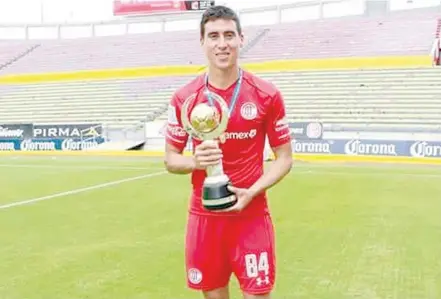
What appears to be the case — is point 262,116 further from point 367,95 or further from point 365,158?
point 367,95

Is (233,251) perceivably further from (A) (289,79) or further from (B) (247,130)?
(A) (289,79)

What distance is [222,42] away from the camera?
3109 mm

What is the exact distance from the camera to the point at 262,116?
3.24 meters

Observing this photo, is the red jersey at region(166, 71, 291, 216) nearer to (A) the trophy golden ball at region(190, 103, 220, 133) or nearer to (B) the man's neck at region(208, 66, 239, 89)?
(B) the man's neck at region(208, 66, 239, 89)

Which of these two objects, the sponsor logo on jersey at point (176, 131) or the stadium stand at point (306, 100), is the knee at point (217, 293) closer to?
the sponsor logo on jersey at point (176, 131)

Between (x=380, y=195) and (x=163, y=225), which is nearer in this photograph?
(x=163, y=225)

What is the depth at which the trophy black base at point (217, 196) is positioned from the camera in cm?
297

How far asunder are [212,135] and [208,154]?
0.10m

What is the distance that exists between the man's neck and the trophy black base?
534 millimetres

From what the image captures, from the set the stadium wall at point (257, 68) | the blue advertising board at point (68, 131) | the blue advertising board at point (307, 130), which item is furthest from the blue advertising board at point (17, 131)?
the blue advertising board at point (307, 130)

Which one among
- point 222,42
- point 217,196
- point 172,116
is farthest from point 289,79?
point 217,196

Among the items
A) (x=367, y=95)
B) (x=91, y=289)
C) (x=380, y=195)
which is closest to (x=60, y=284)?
(x=91, y=289)

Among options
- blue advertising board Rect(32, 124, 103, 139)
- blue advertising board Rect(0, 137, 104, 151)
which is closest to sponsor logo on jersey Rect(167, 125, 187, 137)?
blue advertising board Rect(0, 137, 104, 151)

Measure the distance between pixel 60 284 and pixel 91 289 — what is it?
38 cm
